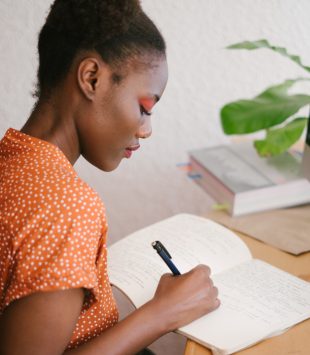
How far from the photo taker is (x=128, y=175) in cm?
145

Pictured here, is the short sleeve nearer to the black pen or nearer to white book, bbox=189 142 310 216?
the black pen

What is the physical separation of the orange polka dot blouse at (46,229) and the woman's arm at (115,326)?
19mm

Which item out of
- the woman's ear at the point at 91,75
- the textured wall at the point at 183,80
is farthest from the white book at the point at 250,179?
the woman's ear at the point at 91,75

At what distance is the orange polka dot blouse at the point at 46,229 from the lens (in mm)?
554

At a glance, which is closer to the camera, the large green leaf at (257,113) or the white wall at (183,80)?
the large green leaf at (257,113)

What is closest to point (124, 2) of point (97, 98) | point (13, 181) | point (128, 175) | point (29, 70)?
point (97, 98)

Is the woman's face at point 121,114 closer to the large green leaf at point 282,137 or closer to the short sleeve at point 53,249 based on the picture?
the short sleeve at point 53,249

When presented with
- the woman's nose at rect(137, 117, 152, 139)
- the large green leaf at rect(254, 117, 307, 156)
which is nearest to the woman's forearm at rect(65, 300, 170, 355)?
the woman's nose at rect(137, 117, 152, 139)

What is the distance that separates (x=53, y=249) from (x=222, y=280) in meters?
0.33

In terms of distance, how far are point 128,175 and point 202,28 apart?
440 millimetres

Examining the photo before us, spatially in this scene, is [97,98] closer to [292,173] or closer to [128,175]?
[292,173]

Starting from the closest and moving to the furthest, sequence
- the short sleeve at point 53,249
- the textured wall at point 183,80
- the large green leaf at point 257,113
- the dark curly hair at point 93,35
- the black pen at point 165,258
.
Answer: the short sleeve at point 53,249 → the dark curly hair at point 93,35 → the black pen at point 165,258 → the large green leaf at point 257,113 → the textured wall at point 183,80

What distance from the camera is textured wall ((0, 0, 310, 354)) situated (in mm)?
1270

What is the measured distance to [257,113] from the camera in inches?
39.8
